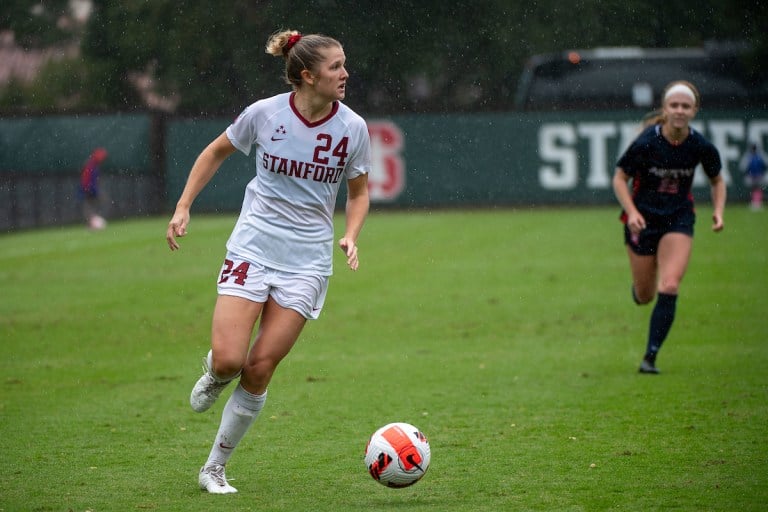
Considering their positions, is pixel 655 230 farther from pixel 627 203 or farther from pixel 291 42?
pixel 291 42

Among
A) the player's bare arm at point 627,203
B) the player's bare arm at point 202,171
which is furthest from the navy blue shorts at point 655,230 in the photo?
the player's bare arm at point 202,171

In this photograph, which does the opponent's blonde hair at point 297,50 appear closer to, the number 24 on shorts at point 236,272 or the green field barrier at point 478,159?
the number 24 on shorts at point 236,272

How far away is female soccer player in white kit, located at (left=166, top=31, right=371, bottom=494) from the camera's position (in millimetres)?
5926

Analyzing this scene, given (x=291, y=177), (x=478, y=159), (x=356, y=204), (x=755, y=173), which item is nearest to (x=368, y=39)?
(x=478, y=159)

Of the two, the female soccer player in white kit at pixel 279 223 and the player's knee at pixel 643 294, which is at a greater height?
the female soccer player in white kit at pixel 279 223

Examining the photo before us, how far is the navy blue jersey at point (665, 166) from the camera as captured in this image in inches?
368

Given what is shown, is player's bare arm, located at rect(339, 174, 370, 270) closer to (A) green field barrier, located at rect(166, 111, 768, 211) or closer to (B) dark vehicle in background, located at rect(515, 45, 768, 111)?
(A) green field barrier, located at rect(166, 111, 768, 211)

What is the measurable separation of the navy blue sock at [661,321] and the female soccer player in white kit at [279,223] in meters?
4.02

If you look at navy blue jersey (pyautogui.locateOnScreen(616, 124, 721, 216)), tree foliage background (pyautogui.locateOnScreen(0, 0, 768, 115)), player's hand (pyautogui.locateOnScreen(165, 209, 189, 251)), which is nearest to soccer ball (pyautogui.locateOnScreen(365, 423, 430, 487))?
player's hand (pyautogui.locateOnScreen(165, 209, 189, 251))

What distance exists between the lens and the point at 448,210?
1303 inches

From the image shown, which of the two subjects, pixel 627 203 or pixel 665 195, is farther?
pixel 665 195

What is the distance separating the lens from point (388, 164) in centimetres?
3319

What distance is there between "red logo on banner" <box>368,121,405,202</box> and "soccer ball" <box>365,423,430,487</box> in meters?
27.4

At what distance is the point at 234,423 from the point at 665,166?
4745mm
